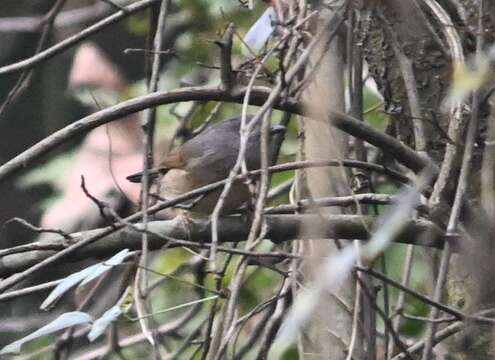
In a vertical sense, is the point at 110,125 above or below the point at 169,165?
above

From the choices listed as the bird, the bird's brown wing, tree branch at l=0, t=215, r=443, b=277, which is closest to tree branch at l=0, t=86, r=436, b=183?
tree branch at l=0, t=215, r=443, b=277

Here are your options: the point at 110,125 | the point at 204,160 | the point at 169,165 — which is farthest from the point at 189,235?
the point at 110,125

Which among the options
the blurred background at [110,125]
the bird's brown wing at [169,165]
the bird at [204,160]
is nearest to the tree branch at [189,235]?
the blurred background at [110,125]

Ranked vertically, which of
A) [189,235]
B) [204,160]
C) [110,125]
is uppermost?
[110,125]

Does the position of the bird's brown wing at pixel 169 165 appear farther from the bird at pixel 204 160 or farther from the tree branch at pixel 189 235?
the tree branch at pixel 189 235

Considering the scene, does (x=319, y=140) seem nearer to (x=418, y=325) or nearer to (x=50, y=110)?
(x=418, y=325)

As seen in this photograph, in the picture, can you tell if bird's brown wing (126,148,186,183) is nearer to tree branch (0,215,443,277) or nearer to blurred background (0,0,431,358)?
blurred background (0,0,431,358)

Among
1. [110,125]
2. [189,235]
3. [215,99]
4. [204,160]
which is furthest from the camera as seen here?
[110,125]

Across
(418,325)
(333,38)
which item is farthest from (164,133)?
(333,38)

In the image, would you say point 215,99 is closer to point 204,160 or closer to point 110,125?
point 204,160

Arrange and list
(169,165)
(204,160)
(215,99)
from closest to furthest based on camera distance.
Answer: (215,99) → (204,160) → (169,165)

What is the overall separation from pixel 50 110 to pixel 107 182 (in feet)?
7.59

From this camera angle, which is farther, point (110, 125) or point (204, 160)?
point (110, 125)

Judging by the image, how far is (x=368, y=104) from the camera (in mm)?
3293
